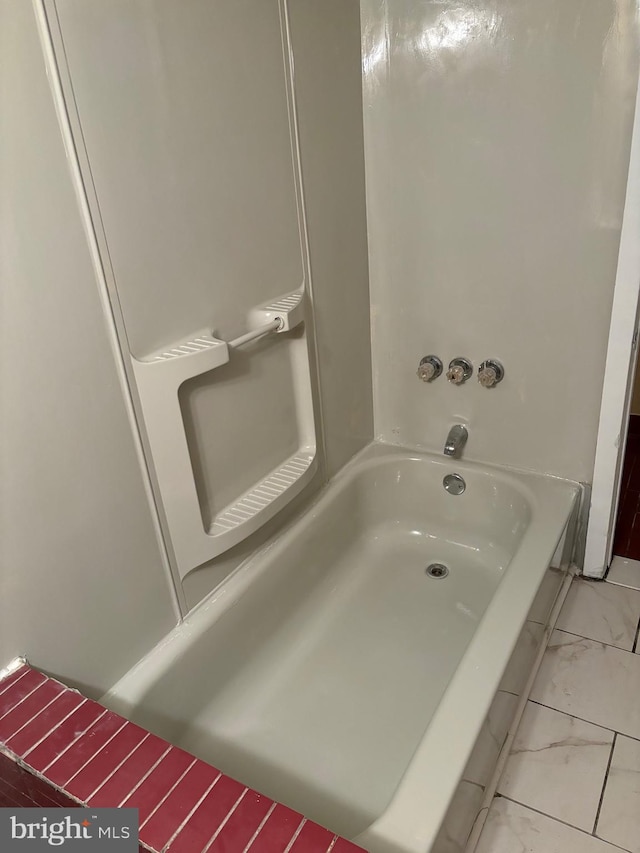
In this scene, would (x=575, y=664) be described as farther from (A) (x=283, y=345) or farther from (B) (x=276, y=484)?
(A) (x=283, y=345)

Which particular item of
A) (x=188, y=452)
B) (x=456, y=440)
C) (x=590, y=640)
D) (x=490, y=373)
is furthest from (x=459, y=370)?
(x=188, y=452)

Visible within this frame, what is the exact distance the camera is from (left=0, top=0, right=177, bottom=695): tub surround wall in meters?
0.93

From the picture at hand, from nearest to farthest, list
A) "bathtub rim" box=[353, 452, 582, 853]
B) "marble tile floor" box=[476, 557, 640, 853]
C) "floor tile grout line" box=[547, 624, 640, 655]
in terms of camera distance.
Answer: "bathtub rim" box=[353, 452, 582, 853]
"marble tile floor" box=[476, 557, 640, 853]
"floor tile grout line" box=[547, 624, 640, 655]

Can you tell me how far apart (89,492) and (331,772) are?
85cm

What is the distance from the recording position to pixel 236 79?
133 centimetres

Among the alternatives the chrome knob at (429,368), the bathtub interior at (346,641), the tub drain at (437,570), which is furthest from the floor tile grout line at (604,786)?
the chrome knob at (429,368)

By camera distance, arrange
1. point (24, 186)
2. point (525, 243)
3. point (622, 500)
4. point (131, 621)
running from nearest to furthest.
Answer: point (24, 186)
point (131, 621)
point (525, 243)
point (622, 500)

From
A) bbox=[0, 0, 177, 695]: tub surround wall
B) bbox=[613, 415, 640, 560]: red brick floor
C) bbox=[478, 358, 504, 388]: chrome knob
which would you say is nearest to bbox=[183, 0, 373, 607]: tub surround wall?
bbox=[0, 0, 177, 695]: tub surround wall

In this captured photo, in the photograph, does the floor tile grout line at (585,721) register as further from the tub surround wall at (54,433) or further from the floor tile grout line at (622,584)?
the tub surround wall at (54,433)

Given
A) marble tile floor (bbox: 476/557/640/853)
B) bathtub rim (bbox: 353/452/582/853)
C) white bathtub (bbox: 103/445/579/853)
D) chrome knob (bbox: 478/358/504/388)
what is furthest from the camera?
chrome knob (bbox: 478/358/504/388)

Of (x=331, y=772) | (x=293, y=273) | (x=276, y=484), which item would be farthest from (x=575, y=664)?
(x=293, y=273)

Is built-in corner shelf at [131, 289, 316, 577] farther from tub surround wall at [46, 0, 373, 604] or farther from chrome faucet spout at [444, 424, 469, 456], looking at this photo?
chrome faucet spout at [444, 424, 469, 456]

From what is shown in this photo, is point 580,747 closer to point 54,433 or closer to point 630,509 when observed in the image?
point 630,509

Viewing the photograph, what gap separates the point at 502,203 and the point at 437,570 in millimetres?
1149
